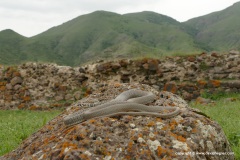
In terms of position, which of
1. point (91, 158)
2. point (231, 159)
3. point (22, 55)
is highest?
point (91, 158)

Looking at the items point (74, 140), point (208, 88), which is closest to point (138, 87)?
point (74, 140)

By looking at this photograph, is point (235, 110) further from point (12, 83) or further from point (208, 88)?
point (12, 83)

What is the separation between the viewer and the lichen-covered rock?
357 centimetres

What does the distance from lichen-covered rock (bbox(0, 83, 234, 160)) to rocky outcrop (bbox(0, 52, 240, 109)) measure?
14180 mm

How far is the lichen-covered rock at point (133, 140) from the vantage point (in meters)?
3.57

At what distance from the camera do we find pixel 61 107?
1906cm

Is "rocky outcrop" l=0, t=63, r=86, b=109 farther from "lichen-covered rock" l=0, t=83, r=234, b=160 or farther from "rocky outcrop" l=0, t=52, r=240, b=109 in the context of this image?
"lichen-covered rock" l=0, t=83, r=234, b=160

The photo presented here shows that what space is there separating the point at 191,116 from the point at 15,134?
19.1 feet

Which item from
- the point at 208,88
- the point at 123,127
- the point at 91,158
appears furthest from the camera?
the point at 208,88

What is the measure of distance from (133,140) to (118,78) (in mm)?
16058

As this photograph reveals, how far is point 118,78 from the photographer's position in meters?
19.8

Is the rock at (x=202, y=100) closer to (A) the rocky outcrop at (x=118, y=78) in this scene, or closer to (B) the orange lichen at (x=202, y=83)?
(A) the rocky outcrop at (x=118, y=78)

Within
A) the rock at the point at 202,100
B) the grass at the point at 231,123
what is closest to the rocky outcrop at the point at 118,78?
the rock at the point at 202,100

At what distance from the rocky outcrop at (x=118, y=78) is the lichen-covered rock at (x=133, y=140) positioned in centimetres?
1418
